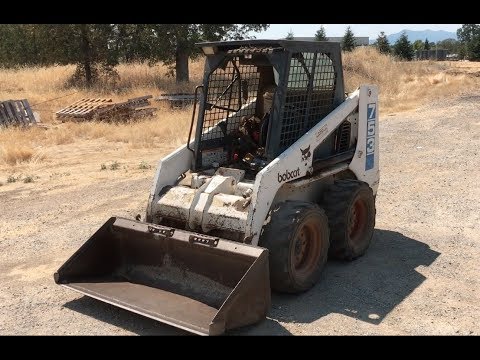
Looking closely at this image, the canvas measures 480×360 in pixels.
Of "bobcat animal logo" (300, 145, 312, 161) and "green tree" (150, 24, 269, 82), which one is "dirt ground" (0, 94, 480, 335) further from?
"green tree" (150, 24, 269, 82)

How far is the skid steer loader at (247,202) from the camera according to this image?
15.4 ft

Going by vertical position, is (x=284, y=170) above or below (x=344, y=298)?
above

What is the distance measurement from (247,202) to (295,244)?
1.87 feet

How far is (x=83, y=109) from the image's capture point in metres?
16.5

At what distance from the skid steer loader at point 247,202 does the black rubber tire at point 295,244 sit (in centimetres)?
1

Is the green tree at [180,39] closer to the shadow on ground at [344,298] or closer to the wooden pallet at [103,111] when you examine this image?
the wooden pallet at [103,111]

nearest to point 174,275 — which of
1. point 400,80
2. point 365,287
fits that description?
point 365,287

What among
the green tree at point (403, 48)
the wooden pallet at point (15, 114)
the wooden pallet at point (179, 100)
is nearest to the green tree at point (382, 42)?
the green tree at point (403, 48)

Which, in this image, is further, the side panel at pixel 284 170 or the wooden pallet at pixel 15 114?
the wooden pallet at pixel 15 114

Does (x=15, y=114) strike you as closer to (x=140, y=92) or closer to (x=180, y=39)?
(x=140, y=92)

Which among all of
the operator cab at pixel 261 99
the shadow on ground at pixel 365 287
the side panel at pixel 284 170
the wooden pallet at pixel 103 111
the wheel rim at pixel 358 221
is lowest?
the shadow on ground at pixel 365 287

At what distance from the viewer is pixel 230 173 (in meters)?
5.58

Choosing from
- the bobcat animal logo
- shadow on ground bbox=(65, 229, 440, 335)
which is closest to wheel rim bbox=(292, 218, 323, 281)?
shadow on ground bbox=(65, 229, 440, 335)

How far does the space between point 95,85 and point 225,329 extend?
2067cm
